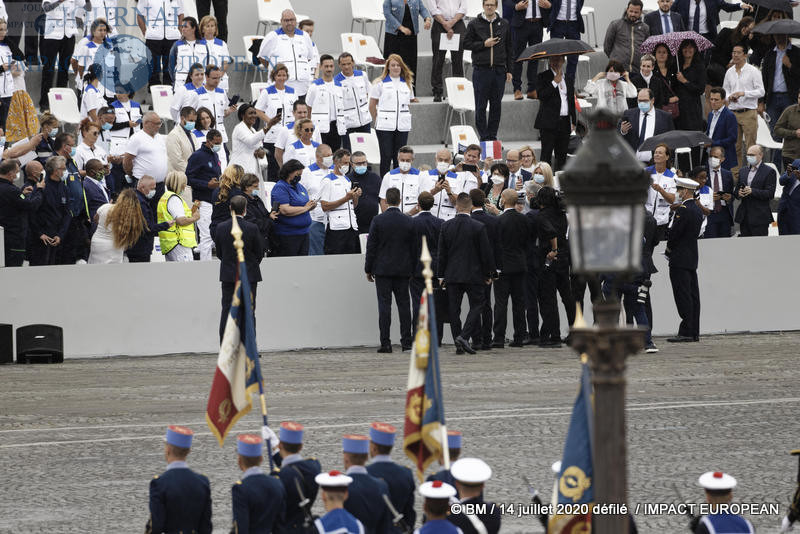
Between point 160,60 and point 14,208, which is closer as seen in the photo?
point 14,208

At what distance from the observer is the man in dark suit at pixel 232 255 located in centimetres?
1873

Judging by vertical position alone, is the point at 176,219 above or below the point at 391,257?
above

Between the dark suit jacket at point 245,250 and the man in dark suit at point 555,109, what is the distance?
7951 millimetres

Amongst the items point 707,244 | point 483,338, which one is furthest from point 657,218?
point 483,338

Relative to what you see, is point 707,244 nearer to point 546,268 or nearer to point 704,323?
point 704,323

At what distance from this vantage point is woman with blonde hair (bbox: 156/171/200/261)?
66.4 ft

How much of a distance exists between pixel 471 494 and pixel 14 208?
13.1 meters

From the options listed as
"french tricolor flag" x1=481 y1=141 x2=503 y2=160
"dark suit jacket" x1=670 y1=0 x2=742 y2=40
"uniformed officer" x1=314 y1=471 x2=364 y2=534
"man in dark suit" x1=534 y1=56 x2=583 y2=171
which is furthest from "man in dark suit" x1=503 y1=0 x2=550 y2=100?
"uniformed officer" x1=314 y1=471 x2=364 y2=534

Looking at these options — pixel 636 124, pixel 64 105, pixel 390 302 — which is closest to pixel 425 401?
pixel 390 302

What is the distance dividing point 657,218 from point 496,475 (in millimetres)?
10264

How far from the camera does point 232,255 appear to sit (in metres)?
19.1

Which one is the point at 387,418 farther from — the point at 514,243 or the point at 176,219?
the point at 176,219

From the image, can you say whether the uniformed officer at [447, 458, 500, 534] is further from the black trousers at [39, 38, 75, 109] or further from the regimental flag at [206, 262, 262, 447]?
Answer: the black trousers at [39, 38, 75, 109]

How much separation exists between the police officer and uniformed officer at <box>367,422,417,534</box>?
11.9 meters
